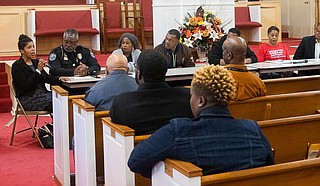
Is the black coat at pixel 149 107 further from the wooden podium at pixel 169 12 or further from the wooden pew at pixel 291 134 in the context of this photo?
the wooden podium at pixel 169 12

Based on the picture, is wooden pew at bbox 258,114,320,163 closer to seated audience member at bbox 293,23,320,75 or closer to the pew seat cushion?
seated audience member at bbox 293,23,320,75

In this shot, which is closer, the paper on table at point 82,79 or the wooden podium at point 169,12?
the paper on table at point 82,79

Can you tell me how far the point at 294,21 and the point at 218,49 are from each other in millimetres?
8279

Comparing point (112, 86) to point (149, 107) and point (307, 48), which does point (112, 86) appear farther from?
point (307, 48)

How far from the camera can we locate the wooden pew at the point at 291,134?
317 centimetres

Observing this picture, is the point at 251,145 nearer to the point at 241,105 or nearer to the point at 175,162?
the point at 175,162

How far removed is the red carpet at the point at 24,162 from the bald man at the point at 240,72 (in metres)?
1.73

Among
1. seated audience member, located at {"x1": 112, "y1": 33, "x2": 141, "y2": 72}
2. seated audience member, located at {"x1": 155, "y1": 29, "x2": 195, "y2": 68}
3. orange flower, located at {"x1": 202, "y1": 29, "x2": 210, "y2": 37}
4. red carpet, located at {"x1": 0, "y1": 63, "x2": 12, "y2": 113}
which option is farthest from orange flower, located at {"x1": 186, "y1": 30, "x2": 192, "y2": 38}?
red carpet, located at {"x1": 0, "y1": 63, "x2": 12, "y2": 113}

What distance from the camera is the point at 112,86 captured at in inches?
149

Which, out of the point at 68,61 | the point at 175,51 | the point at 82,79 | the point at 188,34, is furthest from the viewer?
the point at 188,34

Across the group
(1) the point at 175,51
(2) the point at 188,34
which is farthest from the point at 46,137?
(2) the point at 188,34

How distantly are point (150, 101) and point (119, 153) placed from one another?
32cm

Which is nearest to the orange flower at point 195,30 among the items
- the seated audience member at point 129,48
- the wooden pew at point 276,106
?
→ the seated audience member at point 129,48

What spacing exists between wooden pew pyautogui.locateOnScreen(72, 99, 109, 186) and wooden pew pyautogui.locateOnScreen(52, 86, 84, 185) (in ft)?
1.15
